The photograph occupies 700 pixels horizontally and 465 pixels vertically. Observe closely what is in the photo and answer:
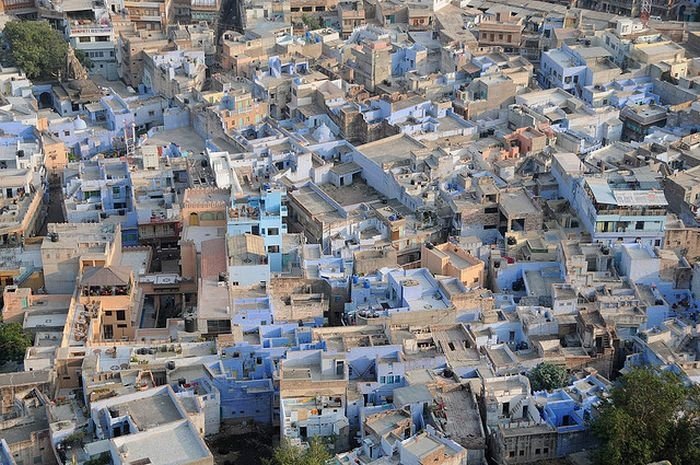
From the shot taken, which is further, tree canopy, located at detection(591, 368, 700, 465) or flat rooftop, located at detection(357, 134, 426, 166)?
flat rooftop, located at detection(357, 134, 426, 166)

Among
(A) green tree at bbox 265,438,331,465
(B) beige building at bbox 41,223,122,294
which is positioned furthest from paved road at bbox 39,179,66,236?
(A) green tree at bbox 265,438,331,465

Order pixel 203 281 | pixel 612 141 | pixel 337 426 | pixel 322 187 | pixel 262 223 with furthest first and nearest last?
pixel 612 141, pixel 322 187, pixel 262 223, pixel 203 281, pixel 337 426

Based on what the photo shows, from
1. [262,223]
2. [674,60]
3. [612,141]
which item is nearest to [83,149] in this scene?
[262,223]

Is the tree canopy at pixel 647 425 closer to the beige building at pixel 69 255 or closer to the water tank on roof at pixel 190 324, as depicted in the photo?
the water tank on roof at pixel 190 324

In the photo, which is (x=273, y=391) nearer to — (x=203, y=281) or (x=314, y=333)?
(x=314, y=333)

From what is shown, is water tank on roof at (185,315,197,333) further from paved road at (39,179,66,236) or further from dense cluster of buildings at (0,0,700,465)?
paved road at (39,179,66,236)

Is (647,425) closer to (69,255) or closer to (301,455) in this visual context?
(301,455)

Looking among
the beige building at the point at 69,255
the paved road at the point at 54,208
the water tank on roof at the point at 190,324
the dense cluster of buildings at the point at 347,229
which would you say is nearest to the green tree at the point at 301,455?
the dense cluster of buildings at the point at 347,229
